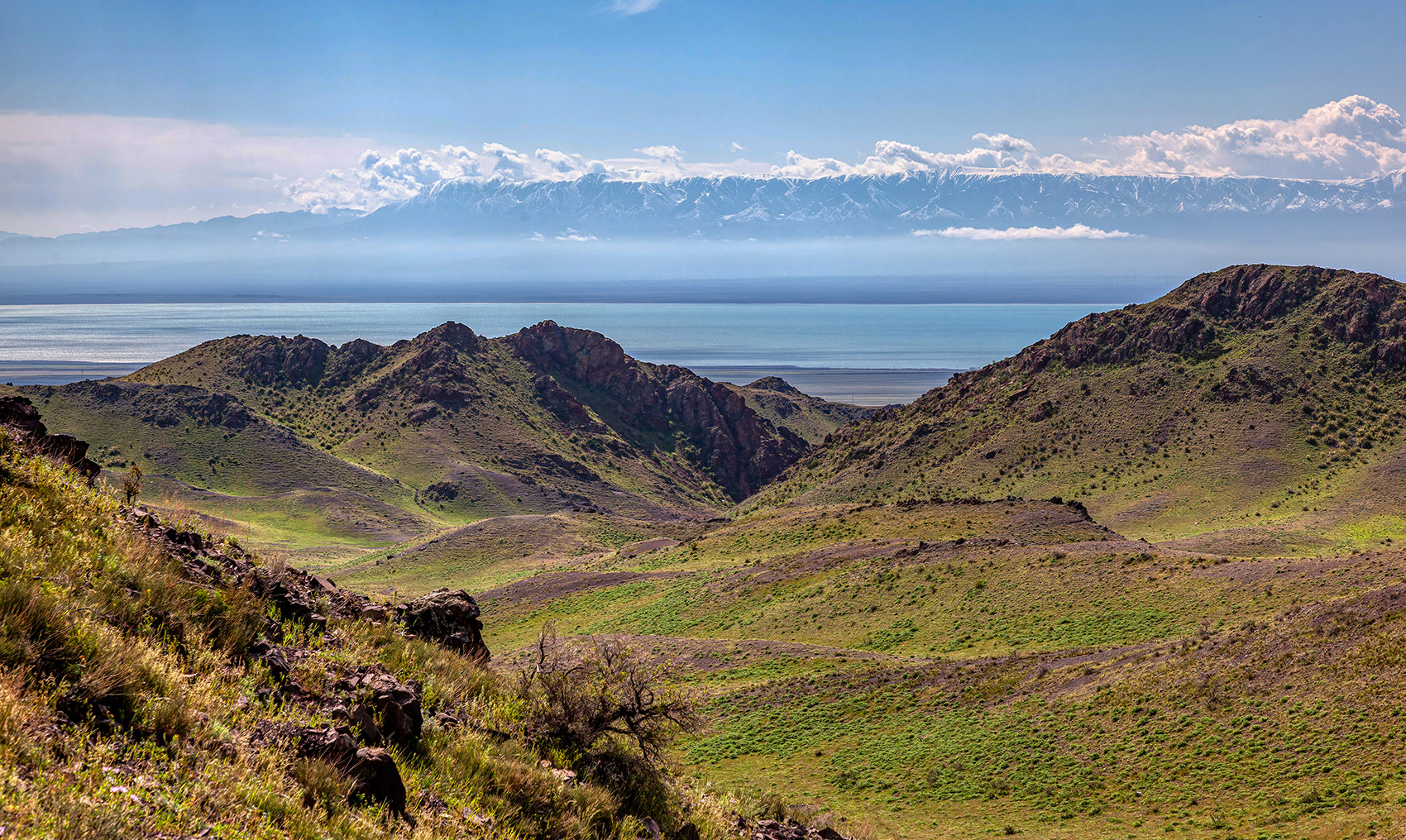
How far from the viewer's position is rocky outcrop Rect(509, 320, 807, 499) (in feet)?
433

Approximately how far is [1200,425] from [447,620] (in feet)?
249

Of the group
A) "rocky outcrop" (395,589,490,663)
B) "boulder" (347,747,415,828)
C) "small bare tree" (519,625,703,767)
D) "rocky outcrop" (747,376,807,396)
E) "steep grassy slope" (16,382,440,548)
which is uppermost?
"boulder" (347,747,415,828)

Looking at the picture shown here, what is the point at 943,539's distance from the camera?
1953 inches

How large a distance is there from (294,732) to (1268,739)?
20.7 metres

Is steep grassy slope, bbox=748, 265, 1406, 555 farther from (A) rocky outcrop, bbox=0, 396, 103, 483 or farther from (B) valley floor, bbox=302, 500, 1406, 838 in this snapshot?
(A) rocky outcrop, bbox=0, 396, 103, 483

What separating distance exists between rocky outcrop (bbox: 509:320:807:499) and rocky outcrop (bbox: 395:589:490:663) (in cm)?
11575

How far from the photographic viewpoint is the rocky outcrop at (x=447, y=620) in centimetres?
1247

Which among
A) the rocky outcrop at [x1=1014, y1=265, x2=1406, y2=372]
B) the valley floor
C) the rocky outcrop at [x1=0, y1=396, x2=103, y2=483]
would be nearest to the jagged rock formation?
the rocky outcrop at [x1=1014, y1=265, x2=1406, y2=372]

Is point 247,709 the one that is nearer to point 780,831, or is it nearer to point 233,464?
point 780,831

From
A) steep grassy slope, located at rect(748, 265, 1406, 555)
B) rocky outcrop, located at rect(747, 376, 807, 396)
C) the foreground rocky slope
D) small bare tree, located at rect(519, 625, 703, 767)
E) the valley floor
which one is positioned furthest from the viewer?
rocky outcrop, located at rect(747, 376, 807, 396)

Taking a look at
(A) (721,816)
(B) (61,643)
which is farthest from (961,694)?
(B) (61,643)

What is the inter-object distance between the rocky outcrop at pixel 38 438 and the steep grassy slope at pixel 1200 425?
52.8 m

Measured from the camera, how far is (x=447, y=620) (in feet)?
42.8

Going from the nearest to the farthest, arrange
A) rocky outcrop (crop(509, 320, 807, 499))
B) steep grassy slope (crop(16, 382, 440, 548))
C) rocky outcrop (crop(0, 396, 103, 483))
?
1. rocky outcrop (crop(0, 396, 103, 483))
2. steep grassy slope (crop(16, 382, 440, 548))
3. rocky outcrop (crop(509, 320, 807, 499))
